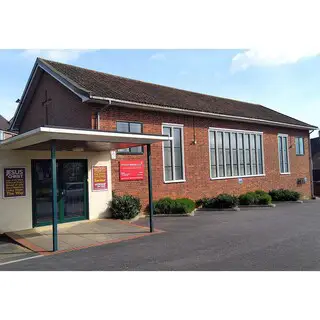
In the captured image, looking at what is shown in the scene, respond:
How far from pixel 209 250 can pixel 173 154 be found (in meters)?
6.88

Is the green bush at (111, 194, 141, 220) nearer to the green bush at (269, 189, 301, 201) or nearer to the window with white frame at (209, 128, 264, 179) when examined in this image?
the window with white frame at (209, 128, 264, 179)

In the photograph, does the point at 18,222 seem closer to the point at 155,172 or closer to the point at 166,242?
the point at 166,242

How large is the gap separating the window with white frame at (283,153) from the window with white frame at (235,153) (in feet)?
7.38

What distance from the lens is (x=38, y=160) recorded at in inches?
385

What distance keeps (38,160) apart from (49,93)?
5158 millimetres

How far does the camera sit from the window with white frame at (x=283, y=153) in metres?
19.3

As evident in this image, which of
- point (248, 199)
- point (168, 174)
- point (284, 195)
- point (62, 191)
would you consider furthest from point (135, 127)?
point (284, 195)

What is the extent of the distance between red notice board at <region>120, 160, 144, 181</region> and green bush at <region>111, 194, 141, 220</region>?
0.79m

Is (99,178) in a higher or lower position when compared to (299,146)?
lower

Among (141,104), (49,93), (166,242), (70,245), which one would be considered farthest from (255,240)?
(49,93)

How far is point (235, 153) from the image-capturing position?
53.2ft

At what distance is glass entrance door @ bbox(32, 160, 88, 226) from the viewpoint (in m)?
9.70

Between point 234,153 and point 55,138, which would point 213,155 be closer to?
point 234,153

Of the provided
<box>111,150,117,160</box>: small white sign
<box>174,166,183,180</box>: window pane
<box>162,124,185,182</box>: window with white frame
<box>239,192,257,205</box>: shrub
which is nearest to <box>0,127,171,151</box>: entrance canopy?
<box>111,150,117,160</box>: small white sign
